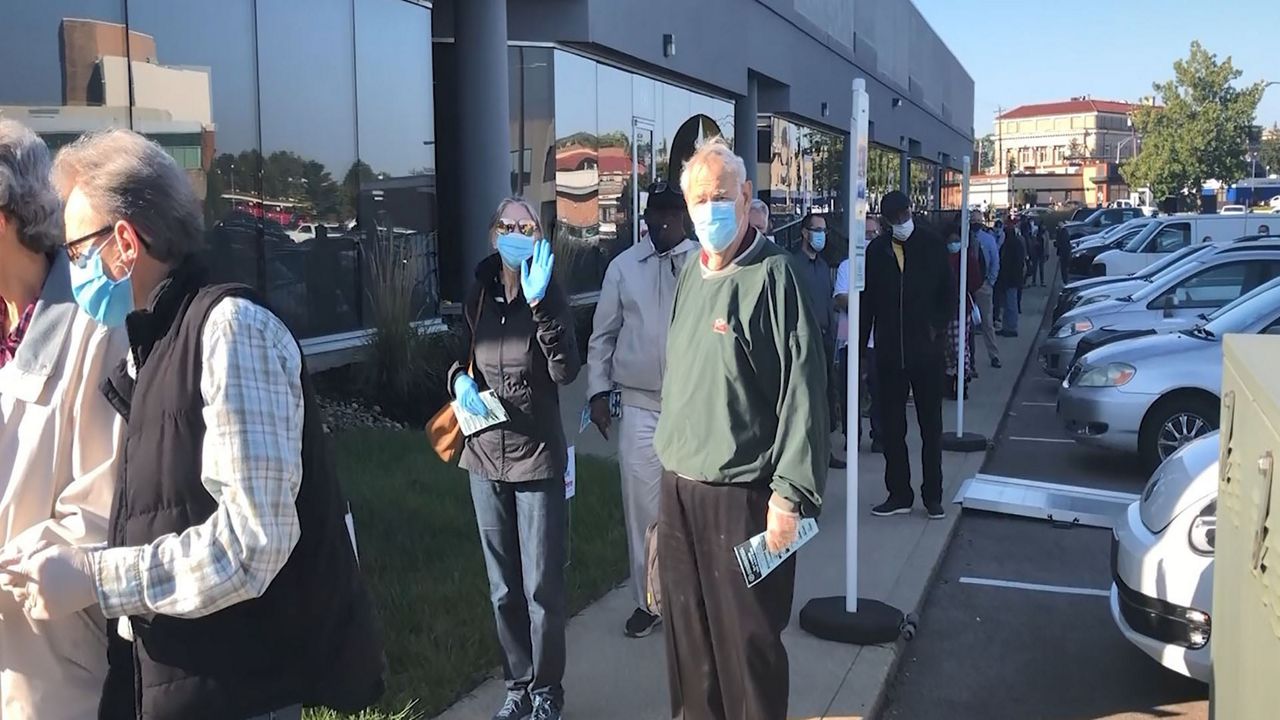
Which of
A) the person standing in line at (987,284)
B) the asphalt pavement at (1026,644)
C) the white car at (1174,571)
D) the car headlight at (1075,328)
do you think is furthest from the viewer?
the person standing in line at (987,284)

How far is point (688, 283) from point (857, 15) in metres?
31.3

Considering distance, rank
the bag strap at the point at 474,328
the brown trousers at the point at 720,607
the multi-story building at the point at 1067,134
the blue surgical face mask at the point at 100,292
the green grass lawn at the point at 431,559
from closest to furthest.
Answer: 1. the blue surgical face mask at the point at 100,292
2. the brown trousers at the point at 720,607
3. the bag strap at the point at 474,328
4. the green grass lawn at the point at 431,559
5. the multi-story building at the point at 1067,134

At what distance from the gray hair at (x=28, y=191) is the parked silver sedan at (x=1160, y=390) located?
328 inches

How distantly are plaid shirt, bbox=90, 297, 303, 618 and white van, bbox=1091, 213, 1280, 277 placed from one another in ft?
73.0

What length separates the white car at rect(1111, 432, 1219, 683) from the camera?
454cm

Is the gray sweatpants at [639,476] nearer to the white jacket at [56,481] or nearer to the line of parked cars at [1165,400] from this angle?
the line of parked cars at [1165,400]

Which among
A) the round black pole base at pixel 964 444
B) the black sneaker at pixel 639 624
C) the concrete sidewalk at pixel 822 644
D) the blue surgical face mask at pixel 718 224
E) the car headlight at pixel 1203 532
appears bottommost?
the concrete sidewalk at pixel 822 644

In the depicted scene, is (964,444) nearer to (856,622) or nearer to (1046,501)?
(1046,501)

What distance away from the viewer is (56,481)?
245cm

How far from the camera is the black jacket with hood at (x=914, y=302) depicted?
7.29m

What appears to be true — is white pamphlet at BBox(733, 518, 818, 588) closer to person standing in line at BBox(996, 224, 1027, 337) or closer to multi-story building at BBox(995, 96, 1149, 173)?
person standing in line at BBox(996, 224, 1027, 337)

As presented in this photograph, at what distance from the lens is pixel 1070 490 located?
8.43 m

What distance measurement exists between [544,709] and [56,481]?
7.35 ft

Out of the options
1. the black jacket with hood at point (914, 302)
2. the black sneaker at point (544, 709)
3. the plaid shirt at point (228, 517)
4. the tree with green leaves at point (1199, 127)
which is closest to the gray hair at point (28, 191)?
the plaid shirt at point (228, 517)
